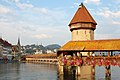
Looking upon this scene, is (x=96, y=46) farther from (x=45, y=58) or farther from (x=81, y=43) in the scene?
(x=45, y=58)

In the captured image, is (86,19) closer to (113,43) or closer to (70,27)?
(70,27)

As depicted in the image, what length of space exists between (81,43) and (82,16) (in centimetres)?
981

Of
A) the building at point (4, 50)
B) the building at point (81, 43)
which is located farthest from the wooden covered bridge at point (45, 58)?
the building at point (81, 43)

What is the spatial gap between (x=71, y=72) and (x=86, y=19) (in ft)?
27.3

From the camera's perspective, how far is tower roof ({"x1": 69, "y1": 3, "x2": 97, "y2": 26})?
3897cm

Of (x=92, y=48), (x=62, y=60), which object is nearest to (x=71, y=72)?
(x=62, y=60)

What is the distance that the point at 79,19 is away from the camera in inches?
1542

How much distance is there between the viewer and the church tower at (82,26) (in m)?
38.7

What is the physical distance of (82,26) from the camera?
38.6 m

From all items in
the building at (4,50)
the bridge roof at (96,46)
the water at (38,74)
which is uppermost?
the building at (4,50)

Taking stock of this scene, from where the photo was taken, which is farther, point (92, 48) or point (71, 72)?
point (71, 72)

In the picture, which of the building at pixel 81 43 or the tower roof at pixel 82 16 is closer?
the building at pixel 81 43

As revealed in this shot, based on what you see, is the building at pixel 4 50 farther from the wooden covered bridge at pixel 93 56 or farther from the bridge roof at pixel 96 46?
the bridge roof at pixel 96 46

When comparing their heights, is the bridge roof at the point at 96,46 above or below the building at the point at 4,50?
below
